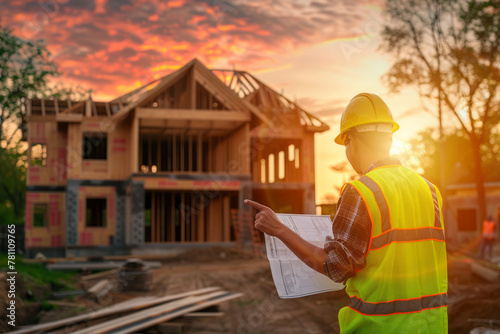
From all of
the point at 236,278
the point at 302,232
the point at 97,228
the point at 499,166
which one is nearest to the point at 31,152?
the point at 97,228

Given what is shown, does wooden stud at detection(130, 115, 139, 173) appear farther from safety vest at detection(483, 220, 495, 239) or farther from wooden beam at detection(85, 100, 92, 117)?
safety vest at detection(483, 220, 495, 239)

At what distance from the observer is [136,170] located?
76.8 feet

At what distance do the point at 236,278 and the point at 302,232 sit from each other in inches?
522

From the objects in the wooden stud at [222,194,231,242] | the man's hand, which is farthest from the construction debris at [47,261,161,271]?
the man's hand

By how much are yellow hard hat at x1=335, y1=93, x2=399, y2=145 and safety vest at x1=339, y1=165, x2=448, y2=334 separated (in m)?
0.25

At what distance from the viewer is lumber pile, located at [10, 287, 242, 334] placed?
8.00m

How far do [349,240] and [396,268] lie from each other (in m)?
0.22

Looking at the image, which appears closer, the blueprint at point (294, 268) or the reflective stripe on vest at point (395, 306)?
the reflective stripe on vest at point (395, 306)

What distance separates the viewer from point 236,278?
15367 mm

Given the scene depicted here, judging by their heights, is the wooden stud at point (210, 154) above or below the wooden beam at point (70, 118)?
below

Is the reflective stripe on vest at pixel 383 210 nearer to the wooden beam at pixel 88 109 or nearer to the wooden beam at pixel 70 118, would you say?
the wooden beam at pixel 70 118

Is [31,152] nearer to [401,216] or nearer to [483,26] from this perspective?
[483,26]

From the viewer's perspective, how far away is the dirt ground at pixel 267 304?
923 centimetres

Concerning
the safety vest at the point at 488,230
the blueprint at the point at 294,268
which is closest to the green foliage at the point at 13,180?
the safety vest at the point at 488,230
